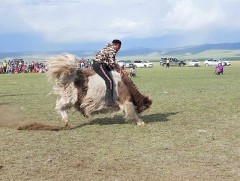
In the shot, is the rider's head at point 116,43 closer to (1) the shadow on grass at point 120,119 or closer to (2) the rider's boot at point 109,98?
(2) the rider's boot at point 109,98

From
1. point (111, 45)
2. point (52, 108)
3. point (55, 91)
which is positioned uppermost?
point (111, 45)

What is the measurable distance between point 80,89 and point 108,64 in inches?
38.4

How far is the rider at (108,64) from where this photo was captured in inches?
450

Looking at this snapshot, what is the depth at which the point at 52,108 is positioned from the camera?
15859 mm

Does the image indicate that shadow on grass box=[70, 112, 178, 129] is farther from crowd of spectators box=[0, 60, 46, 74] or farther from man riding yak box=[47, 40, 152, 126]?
crowd of spectators box=[0, 60, 46, 74]

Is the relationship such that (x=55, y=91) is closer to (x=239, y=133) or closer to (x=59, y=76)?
(x=59, y=76)

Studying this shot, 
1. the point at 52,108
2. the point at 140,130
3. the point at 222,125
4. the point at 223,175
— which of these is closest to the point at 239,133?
the point at 222,125

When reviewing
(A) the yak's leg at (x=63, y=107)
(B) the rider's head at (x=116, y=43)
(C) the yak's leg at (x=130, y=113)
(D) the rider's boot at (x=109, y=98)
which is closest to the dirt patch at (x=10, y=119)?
(A) the yak's leg at (x=63, y=107)

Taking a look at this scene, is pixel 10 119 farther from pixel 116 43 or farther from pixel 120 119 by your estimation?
pixel 116 43

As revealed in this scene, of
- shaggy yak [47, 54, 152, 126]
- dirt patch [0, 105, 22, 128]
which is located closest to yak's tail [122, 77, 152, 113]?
shaggy yak [47, 54, 152, 126]

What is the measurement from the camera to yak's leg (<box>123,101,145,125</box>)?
37.8 feet

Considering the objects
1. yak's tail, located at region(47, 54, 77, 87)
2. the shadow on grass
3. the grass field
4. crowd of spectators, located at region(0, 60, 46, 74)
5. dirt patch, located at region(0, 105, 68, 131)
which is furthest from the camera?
crowd of spectators, located at region(0, 60, 46, 74)

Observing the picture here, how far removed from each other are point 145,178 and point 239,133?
4.03 metres

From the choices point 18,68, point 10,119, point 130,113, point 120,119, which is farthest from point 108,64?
point 18,68
